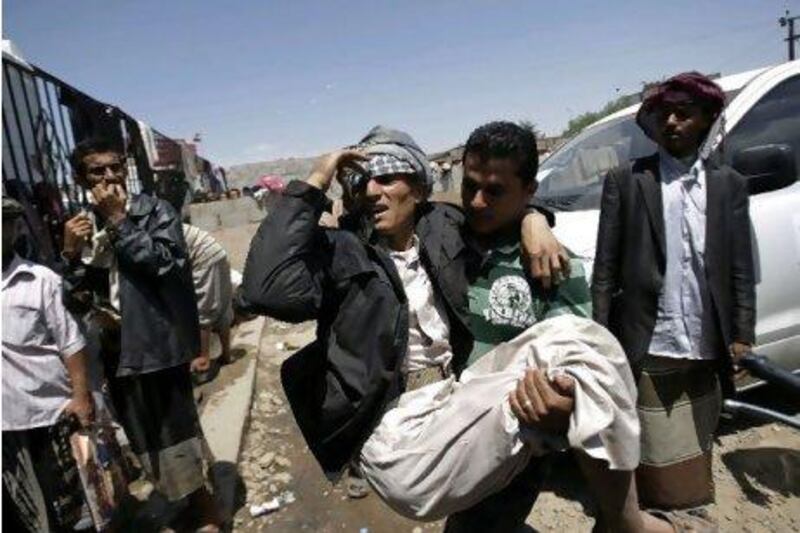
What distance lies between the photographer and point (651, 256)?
2402mm

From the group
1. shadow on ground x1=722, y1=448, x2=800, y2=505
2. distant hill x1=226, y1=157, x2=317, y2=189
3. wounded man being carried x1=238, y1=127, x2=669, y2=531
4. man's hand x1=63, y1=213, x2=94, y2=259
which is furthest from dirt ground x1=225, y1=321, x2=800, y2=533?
distant hill x1=226, y1=157, x2=317, y2=189

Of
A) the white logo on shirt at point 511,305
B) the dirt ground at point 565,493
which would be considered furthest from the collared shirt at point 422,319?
the dirt ground at point 565,493

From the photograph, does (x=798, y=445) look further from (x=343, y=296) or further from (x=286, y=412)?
(x=286, y=412)

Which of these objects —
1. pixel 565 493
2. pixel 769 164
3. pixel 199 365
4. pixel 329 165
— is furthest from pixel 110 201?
pixel 769 164

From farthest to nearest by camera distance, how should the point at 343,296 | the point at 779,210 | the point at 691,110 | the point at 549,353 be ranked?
1. the point at 779,210
2. the point at 691,110
3. the point at 343,296
4. the point at 549,353

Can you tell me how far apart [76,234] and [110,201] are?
0.22 meters

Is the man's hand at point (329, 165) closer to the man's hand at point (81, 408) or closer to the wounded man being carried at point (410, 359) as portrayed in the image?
the wounded man being carried at point (410, 359)

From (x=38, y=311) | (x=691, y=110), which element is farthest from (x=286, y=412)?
(x=691, y=110)

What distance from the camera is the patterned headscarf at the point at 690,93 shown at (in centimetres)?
231

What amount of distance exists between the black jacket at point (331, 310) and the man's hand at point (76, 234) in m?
1.50

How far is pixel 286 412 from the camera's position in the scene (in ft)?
15.6

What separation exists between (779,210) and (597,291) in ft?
4.43

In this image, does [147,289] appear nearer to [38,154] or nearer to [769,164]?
[38,154]

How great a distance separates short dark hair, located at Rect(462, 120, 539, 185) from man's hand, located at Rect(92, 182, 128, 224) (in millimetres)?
1679
